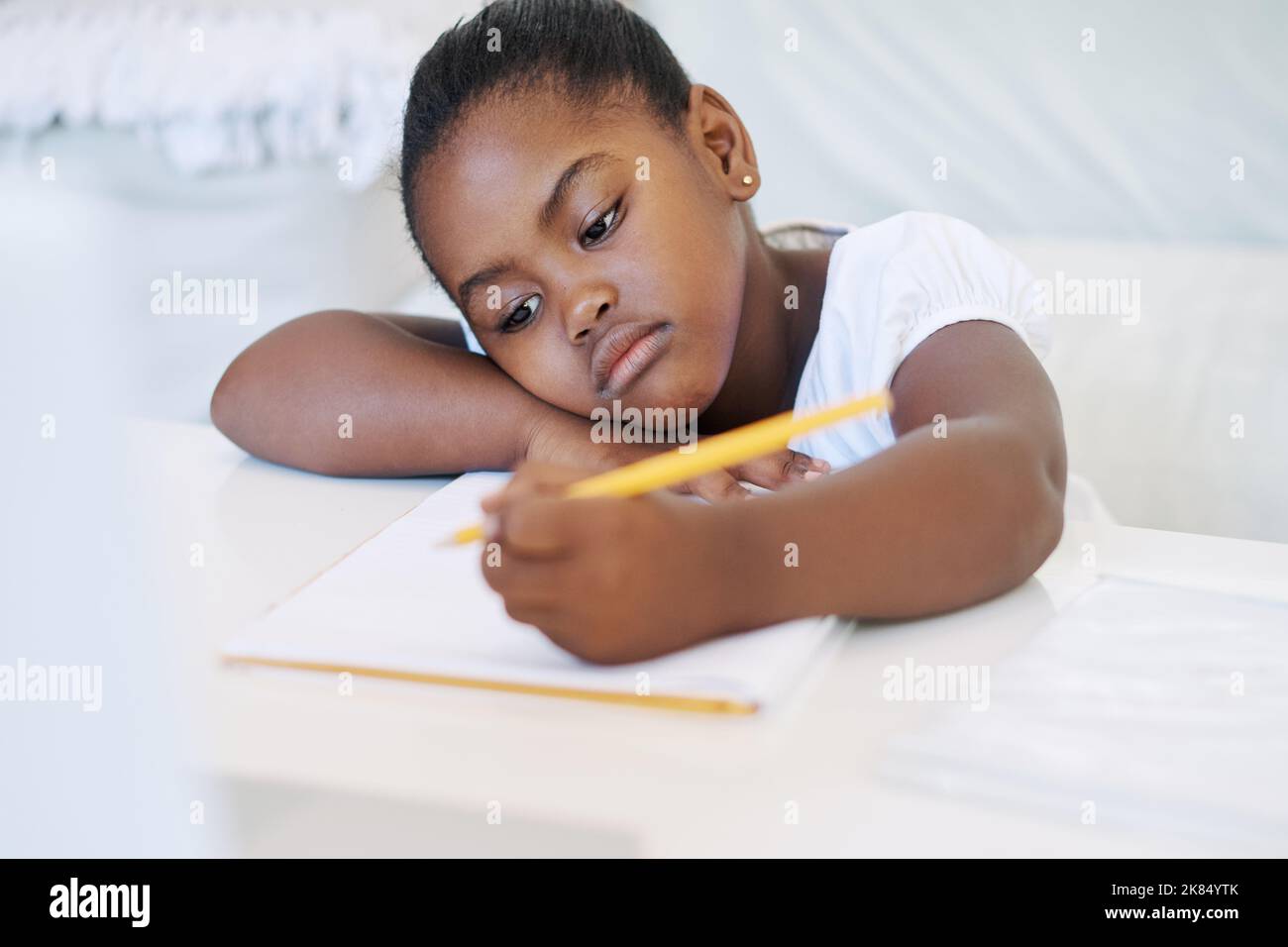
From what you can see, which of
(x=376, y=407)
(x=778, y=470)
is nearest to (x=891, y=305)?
(x=778, y=470)

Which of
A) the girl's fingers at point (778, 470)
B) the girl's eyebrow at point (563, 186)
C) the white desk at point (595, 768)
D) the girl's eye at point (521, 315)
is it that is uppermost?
the girl's eyebrow at point (563, 186)

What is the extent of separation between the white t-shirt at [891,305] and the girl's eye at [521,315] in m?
0.18

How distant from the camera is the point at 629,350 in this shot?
0.75 metres

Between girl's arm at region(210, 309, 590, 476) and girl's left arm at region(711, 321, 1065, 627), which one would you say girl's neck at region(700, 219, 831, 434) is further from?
girl's left arm at region(711, 321, 1065, 627)

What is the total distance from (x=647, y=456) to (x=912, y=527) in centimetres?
27

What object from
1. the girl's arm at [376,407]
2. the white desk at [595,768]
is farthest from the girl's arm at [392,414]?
the white desk at [595,768]

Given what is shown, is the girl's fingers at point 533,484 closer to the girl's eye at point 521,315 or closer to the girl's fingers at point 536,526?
the girl's fingers at point 536,526

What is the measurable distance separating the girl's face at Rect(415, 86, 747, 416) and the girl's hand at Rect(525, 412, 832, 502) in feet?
0.08

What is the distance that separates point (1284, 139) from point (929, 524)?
1.11m

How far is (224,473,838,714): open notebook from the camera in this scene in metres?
0.47

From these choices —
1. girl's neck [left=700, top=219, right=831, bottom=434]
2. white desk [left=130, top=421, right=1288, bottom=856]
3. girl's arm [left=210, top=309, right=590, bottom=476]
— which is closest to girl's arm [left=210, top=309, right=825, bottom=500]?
girl's arm [left=210, top=309, right=590, bottom=476]

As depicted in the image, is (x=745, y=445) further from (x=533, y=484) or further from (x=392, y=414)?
(x=392, y=414)

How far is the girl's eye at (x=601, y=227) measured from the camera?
0.74 metres
